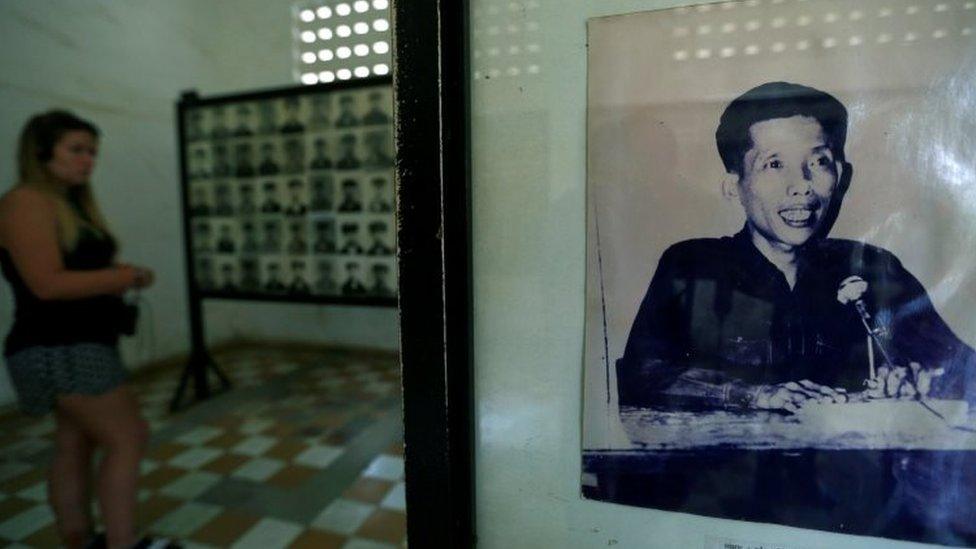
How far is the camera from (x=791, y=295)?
603mm

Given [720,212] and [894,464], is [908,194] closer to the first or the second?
[720,212]

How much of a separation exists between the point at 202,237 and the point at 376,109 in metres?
1.25

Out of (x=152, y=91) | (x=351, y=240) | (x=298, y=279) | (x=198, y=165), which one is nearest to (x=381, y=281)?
(x=351, y=240)

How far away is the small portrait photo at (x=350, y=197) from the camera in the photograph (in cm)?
253

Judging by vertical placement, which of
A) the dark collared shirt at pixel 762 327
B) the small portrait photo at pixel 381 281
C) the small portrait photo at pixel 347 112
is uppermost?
the small portrait photo at pixel 347 112

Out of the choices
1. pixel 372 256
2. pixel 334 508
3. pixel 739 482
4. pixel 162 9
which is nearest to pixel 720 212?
pixel 739 482

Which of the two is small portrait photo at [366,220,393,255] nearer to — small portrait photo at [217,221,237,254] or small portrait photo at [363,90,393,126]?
small portrait photo at [363,90,393,126]

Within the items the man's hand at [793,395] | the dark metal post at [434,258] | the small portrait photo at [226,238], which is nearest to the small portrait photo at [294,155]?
the small portrait photo at [226,238]

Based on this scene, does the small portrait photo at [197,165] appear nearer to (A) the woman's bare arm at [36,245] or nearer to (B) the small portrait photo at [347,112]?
(B) the small portrait photo at [347,112]

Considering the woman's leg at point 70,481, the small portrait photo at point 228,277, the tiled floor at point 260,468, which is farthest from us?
the small portrait photo at point 228,277

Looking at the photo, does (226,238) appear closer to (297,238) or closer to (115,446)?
(297,238)

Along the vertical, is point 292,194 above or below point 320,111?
below

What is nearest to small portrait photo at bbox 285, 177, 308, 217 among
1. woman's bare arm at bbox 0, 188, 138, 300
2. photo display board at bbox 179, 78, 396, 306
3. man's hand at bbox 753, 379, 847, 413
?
photo display board at bbox 179, 78, 396, 306

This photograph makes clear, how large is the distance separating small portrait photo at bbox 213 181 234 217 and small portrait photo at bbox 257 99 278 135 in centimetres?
37
